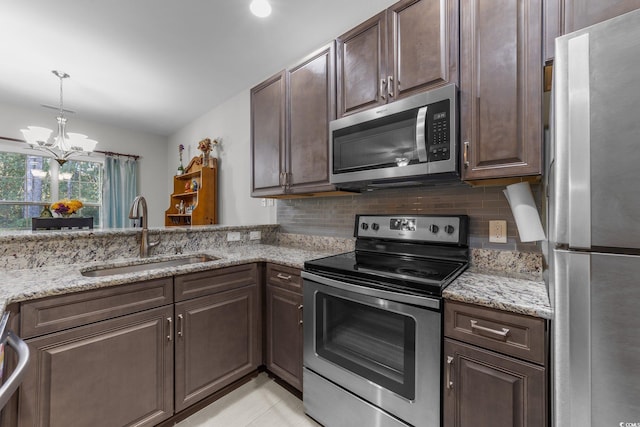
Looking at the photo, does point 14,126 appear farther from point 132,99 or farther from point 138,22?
point 138,22

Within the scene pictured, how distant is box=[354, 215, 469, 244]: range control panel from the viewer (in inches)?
60.9

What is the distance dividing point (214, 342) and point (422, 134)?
5.53 ft

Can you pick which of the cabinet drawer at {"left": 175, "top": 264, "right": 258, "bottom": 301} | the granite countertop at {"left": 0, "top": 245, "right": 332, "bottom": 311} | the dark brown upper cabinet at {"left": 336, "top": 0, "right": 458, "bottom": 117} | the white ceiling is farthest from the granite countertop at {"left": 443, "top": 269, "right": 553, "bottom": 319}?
the white ceiling

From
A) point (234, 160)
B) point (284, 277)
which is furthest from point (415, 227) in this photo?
point (234, 160)

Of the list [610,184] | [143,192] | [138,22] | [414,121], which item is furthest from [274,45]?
[143,192]

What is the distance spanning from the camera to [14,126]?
147 inches

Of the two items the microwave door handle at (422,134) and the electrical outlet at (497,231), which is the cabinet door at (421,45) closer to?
the microwave door handle at (422,134)

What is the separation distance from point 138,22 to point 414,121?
2284mm

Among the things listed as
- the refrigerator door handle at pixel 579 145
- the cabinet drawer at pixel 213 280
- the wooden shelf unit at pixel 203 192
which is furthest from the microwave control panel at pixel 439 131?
the wooden shelf unit at pixel 203 192

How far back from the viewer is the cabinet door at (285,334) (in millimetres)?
1665

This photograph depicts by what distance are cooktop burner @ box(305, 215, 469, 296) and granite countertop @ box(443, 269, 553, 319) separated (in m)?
0.06

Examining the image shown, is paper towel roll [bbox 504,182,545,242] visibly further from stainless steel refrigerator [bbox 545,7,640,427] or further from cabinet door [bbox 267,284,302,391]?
cabinet door [bbox 267,284,302,391]

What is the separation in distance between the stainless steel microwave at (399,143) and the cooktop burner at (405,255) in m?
0.29

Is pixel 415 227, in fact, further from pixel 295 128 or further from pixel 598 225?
pixel 295 128
